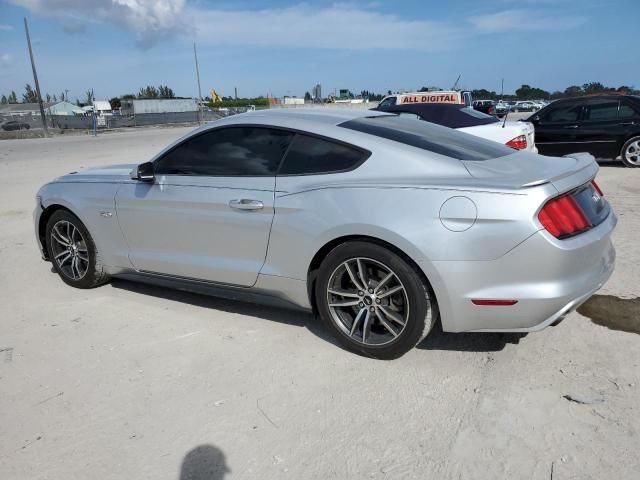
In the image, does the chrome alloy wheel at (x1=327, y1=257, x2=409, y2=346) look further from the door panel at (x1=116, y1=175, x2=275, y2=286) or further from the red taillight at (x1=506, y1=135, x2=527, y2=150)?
the red taillight at (x1=506, y1=135, x2=527, y2=150)

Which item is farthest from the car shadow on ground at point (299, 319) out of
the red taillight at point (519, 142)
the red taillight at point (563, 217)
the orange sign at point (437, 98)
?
the orange sign at point (437, 98)

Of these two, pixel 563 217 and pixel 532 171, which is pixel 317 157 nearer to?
pixel 532 171

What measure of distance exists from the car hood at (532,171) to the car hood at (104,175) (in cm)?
281

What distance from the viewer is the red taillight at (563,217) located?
110 inches

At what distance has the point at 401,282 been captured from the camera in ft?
10.2

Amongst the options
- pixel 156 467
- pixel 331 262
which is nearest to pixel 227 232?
pixel 331 262

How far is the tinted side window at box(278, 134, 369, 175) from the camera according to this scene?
11.0ft

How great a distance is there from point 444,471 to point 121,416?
5.56ft

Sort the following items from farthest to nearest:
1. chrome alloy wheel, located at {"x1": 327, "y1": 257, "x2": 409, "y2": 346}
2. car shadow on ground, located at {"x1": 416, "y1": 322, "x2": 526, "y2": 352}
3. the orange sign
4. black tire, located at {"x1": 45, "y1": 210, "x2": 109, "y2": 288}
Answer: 1. the orange sign
2. black tire, located at {"x1": 45, "y1": 210, "x2": 109, "y2": 288}
3. car shadow on ground, located at {"x1": 416, "y1": 322, "x2": 526, "y2": 352}
4. chrome alloy wheel, located at {"x1": 327, "y1": 257, "x2": 409, "y2": 346}

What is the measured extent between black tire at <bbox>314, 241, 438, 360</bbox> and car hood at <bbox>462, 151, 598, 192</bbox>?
26.9 inches

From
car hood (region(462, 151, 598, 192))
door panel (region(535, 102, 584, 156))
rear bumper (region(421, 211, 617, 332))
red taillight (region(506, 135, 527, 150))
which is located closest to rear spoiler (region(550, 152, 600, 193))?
car hood (region(462, 151, 598, 192))

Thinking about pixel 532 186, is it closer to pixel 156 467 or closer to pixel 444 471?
pixel 444 471

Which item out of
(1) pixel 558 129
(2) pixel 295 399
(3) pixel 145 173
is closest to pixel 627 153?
(1) pixel 558 129

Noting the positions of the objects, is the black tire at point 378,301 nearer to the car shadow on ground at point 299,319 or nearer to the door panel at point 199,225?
the car shadow on ground at point 299,319
